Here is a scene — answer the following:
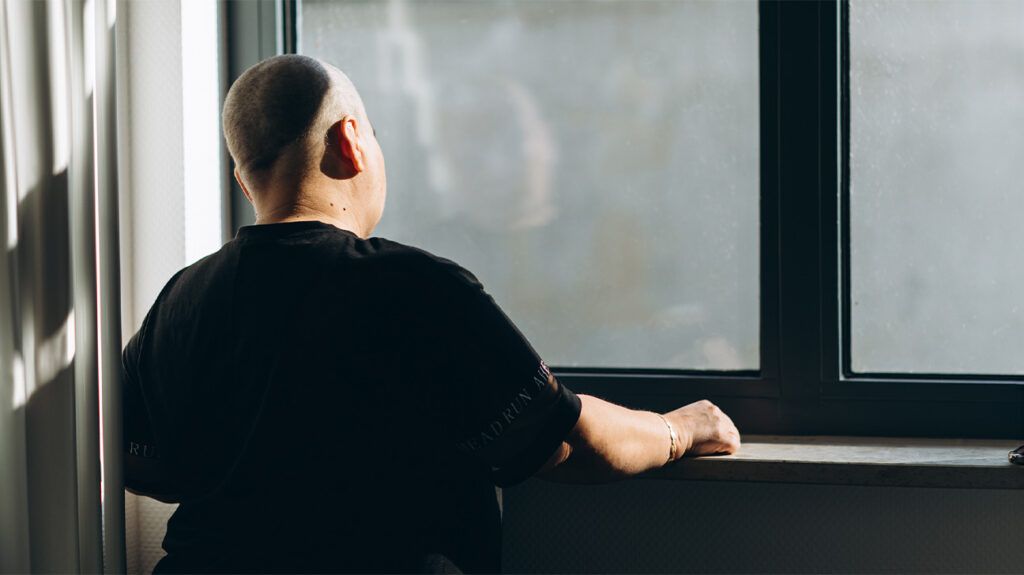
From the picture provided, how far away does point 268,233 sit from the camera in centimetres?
103

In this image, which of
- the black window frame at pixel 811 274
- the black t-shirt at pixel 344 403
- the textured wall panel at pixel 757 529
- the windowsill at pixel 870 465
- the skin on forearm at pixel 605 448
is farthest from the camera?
the black window frame at pixel 811 274

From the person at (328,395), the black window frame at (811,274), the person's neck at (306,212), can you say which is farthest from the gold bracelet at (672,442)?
the person's neck at (306,212)

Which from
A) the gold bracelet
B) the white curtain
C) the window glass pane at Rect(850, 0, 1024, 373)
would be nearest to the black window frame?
the window glass pane at Rect(850, 0, 1024, 373)

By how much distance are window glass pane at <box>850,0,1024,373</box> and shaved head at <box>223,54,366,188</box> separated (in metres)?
0.89

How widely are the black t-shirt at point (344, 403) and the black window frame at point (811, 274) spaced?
59cm

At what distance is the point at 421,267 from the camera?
99cm

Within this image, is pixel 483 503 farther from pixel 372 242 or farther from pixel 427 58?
pixel 427 58

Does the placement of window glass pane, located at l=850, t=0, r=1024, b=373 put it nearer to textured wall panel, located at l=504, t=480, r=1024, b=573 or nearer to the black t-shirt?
textured wall panel, located at l=504, t=480, r=1024, b=573

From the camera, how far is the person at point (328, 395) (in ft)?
3.18

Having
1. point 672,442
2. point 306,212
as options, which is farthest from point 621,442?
point 306,212

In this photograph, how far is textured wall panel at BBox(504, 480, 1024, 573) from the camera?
1341 mm

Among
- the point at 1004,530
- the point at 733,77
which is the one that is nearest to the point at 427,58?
the point at 733,77

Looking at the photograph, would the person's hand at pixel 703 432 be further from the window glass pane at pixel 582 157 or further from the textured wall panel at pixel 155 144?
the textured wall panel at pixel 155 144

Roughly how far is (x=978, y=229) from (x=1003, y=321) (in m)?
0.16
